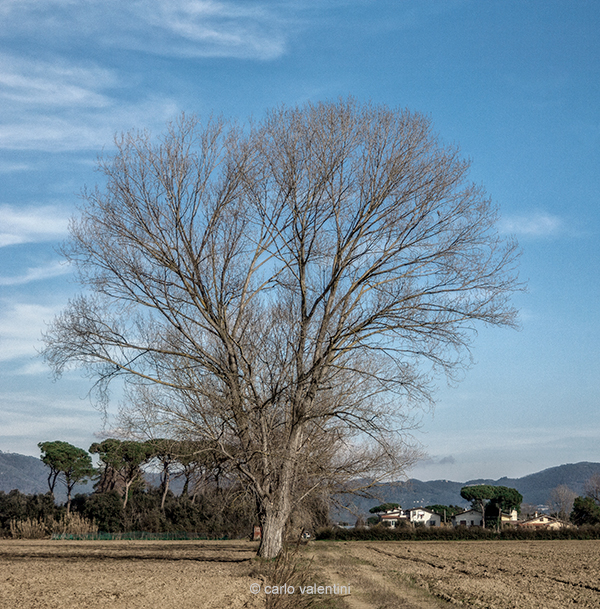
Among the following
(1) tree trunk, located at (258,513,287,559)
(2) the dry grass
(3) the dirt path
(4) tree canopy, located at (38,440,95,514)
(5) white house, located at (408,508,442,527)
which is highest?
(4) tree canopy, located at (38,440,95,514)

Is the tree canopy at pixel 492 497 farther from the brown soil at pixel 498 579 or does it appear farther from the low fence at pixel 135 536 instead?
the brown soil at pixel 498 579

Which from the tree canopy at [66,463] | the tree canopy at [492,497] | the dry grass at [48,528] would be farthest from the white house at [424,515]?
the dry grass at [48,528]

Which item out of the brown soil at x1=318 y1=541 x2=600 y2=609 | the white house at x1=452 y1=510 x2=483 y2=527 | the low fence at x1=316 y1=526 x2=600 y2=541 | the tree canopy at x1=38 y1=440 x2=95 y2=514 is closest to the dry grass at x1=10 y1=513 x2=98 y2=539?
A: the tree canopy at x1=38 y1=440 x2=95 y2=514

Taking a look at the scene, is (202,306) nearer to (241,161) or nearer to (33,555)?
(241,161)

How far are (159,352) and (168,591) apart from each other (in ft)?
18.1

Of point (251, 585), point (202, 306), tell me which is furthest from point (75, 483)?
point (251, 585)

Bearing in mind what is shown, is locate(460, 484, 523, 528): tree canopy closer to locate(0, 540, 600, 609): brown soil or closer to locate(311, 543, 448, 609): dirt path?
locate(0, 540, 600, 609): brown soil

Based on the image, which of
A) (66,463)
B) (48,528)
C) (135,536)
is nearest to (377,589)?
(48,528)

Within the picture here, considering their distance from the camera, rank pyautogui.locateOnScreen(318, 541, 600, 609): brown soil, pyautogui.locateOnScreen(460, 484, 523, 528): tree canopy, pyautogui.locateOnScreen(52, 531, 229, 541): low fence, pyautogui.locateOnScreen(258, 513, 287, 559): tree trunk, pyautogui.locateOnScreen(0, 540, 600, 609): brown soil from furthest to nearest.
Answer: pyautogui.locateOnScreen(460, 484, 523, 528): tree canopy, pyautogui.locateOnScreen(52, 531, 229, 541): low fence, pyautogui.locateOnScreen(258, 513, 287, 559): tree trunk, pyautogui.locateOnScreen(318, 541, 600, 609): brown soil, pyautogui.locateOnScreen(0, 540, 600, 609): brown soil

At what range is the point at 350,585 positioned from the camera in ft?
39.8

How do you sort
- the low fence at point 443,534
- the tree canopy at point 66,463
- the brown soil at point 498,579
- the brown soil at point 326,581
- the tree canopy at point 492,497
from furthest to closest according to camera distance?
the tree canopy at point 492,497 → the tree canopy at point 66,463 → the low fence at point 443,534 → the brown soil at point 498,579 → the brown soil at point 326,581

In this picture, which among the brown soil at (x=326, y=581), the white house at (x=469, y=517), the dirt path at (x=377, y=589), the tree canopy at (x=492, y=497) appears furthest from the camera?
the white house at (x=469, y=517)

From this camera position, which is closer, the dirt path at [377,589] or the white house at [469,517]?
the dirt path at [377,589]

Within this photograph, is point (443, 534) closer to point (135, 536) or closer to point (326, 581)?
point (135, 536)
